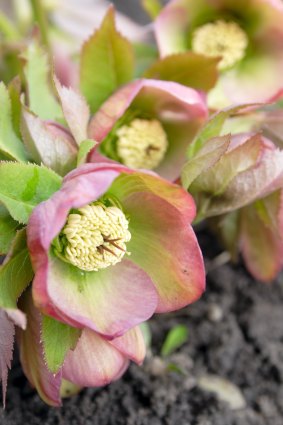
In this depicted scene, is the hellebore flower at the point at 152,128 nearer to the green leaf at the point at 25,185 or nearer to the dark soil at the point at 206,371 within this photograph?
the green leaf at the point at 25,185

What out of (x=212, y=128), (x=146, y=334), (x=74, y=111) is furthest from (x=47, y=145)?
(x=146, y=334)

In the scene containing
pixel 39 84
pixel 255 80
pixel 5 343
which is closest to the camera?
pixel 5 343

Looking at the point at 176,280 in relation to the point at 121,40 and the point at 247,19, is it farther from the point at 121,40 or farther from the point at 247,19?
the point at 247,19

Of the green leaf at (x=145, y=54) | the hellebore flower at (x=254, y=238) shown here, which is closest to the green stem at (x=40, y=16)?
the green leaf at (x=145, y=54)

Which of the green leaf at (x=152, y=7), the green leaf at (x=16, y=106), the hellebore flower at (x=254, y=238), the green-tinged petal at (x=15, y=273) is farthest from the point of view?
the green leaf at (x=152, y=7)

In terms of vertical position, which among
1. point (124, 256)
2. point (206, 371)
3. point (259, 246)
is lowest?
point (206, 371)

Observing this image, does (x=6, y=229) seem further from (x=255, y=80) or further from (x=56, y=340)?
(x=255, y=80)

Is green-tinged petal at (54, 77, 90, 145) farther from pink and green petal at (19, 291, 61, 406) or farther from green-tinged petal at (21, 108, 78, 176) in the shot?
pink and green petal at (19, 291, 61, 406)

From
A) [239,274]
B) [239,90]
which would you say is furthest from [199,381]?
[239,90]

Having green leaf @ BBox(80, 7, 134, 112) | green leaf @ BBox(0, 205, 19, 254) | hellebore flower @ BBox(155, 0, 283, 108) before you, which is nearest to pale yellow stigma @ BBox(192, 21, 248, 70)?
hellebore flower @ BBox(155, 0, 283, 108)
